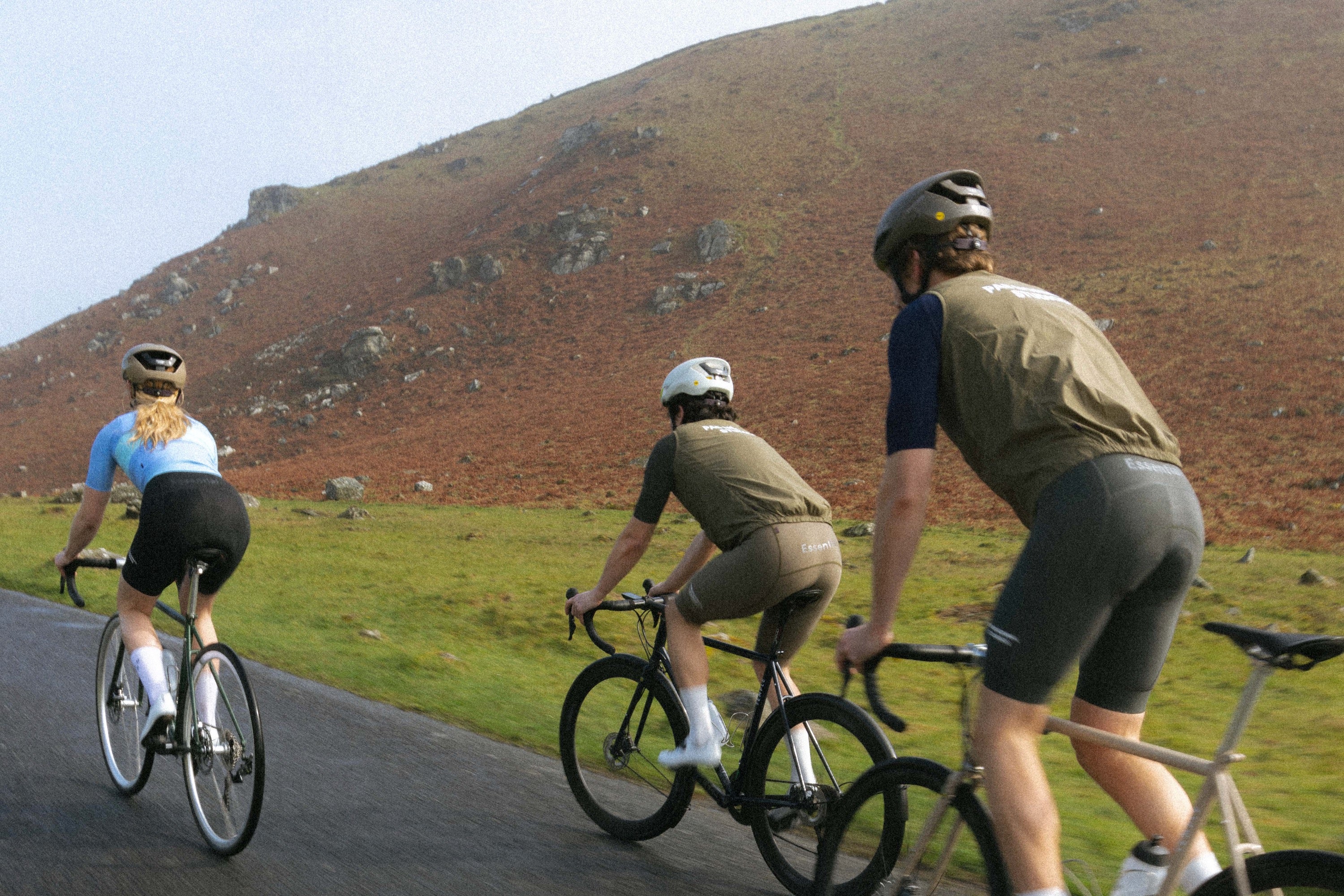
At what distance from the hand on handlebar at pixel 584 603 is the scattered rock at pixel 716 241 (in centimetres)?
4512

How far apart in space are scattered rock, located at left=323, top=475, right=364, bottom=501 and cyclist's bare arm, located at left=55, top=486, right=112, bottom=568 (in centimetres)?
2324

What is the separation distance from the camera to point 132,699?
4992 mm

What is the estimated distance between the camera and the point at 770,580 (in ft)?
12.8

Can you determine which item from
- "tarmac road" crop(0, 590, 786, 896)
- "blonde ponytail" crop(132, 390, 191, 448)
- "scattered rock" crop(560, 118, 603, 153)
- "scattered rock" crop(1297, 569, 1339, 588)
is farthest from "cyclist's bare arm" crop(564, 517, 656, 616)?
"scattered rock" crop(560, 118, 603, 153)

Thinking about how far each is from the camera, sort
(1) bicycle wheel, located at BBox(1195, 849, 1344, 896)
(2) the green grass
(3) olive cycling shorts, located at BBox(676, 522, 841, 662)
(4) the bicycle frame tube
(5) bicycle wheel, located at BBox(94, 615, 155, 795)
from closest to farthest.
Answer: (1) bicycle wheel, located at BBox(1195, 849, 1344, 896)
(4) the bicycle frame tube
(3) olive cycling shorts, located at BBox(676, 522, 841, 662)
(5) bicycle wheel, located at BBox(94, 615, 155, 795)
(2) the green grass

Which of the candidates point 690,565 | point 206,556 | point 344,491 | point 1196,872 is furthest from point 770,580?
point 344,491

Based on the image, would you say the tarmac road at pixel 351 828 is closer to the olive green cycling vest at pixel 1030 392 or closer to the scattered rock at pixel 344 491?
the olive green cycling vest at pixel 1030 392

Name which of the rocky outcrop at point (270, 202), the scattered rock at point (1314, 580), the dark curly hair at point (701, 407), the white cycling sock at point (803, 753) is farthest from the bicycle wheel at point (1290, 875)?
the rocky outcrop at point (270, 202)

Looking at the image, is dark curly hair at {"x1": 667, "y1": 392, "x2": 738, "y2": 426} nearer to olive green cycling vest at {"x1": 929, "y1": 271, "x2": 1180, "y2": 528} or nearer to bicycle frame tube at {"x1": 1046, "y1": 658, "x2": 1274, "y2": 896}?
olive green cycling vest at {"x1": 929, "y1": 271, "x2": 1180, "y2": 528}

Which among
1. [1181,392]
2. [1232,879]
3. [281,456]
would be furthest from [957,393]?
[281,456]

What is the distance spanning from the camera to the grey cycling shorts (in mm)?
2199

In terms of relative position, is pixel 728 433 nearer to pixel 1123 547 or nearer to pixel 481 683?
pixel 1123 547

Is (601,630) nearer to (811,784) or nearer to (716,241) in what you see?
(811,784)

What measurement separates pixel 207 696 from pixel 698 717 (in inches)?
88.9
